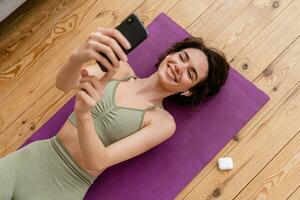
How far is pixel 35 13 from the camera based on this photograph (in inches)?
87.7

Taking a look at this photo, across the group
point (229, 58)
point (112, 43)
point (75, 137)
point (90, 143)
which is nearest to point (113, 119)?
point (75, 137)

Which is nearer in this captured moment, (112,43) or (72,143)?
(112,43)

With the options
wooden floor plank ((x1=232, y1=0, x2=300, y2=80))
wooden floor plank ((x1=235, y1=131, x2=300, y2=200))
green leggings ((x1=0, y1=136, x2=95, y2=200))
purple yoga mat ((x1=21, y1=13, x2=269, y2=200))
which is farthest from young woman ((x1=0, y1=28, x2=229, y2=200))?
wooden floor plank ((x1=235, y1=131, x2=300, y2=200))

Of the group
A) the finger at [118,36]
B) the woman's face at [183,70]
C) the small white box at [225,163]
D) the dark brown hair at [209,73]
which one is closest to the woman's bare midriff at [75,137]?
the woman's face at [183,70]

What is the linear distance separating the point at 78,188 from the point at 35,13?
1.06 metres

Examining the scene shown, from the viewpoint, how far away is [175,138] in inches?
78.5

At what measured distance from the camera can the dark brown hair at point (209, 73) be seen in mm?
1834

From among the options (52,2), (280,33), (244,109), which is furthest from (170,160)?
(52,2)

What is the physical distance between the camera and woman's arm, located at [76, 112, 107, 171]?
4.47 feet

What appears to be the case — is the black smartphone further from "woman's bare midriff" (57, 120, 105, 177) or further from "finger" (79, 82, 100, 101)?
"woman's bare midriff" (57, 120, 105, 177)

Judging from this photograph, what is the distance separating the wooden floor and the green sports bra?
387mm

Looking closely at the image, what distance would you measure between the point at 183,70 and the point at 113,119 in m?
0.38

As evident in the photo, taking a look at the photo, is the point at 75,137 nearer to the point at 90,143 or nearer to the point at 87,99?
the point at 90,143

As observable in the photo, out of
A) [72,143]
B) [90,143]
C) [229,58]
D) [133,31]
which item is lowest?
[72,143]
